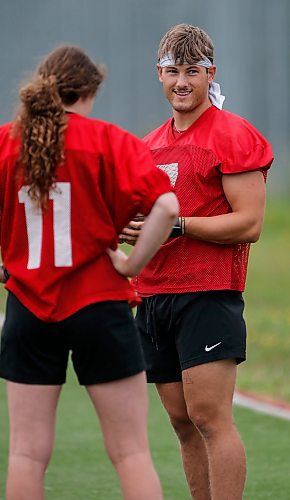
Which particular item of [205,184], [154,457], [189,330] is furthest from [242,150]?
[154,457]

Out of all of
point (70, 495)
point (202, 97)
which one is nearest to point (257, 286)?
point (70, 495)

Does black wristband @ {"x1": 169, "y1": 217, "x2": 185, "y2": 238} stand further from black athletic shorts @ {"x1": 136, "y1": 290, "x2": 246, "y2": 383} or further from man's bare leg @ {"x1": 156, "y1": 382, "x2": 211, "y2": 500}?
man's bare leg @ {"x1": 156, "y1": 382, "x2": 211, "y2": 500}

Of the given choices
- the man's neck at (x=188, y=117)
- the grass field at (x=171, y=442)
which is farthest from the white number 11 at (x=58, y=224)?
the grass field at (x=171, y=442)

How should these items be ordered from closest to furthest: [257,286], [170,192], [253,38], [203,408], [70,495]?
[170,192] < [203,408] < [70,495] < [257,286] < [253,38]

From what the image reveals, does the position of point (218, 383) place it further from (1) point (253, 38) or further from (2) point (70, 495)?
(1) point (253, 38)

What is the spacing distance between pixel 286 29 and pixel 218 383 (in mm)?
28283

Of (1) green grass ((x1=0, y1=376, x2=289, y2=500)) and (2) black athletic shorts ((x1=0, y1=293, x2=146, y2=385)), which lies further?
(1) green grass ((x1=0, y1=376, x2=289, y2=500))

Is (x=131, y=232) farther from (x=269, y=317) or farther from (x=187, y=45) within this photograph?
(x=269, y=317)

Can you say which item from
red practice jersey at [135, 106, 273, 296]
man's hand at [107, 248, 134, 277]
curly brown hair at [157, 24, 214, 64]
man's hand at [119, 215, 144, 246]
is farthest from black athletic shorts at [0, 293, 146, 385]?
curly brown hair at [157, 24, 214, 64]

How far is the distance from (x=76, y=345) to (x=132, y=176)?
627mm

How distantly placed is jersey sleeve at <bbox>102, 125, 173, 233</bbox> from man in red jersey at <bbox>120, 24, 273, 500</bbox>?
0.63m

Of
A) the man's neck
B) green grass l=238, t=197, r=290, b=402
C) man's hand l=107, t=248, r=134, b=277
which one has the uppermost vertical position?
the man's neck

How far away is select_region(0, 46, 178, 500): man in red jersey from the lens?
4535 millimetres

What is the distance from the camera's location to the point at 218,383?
534 cm
